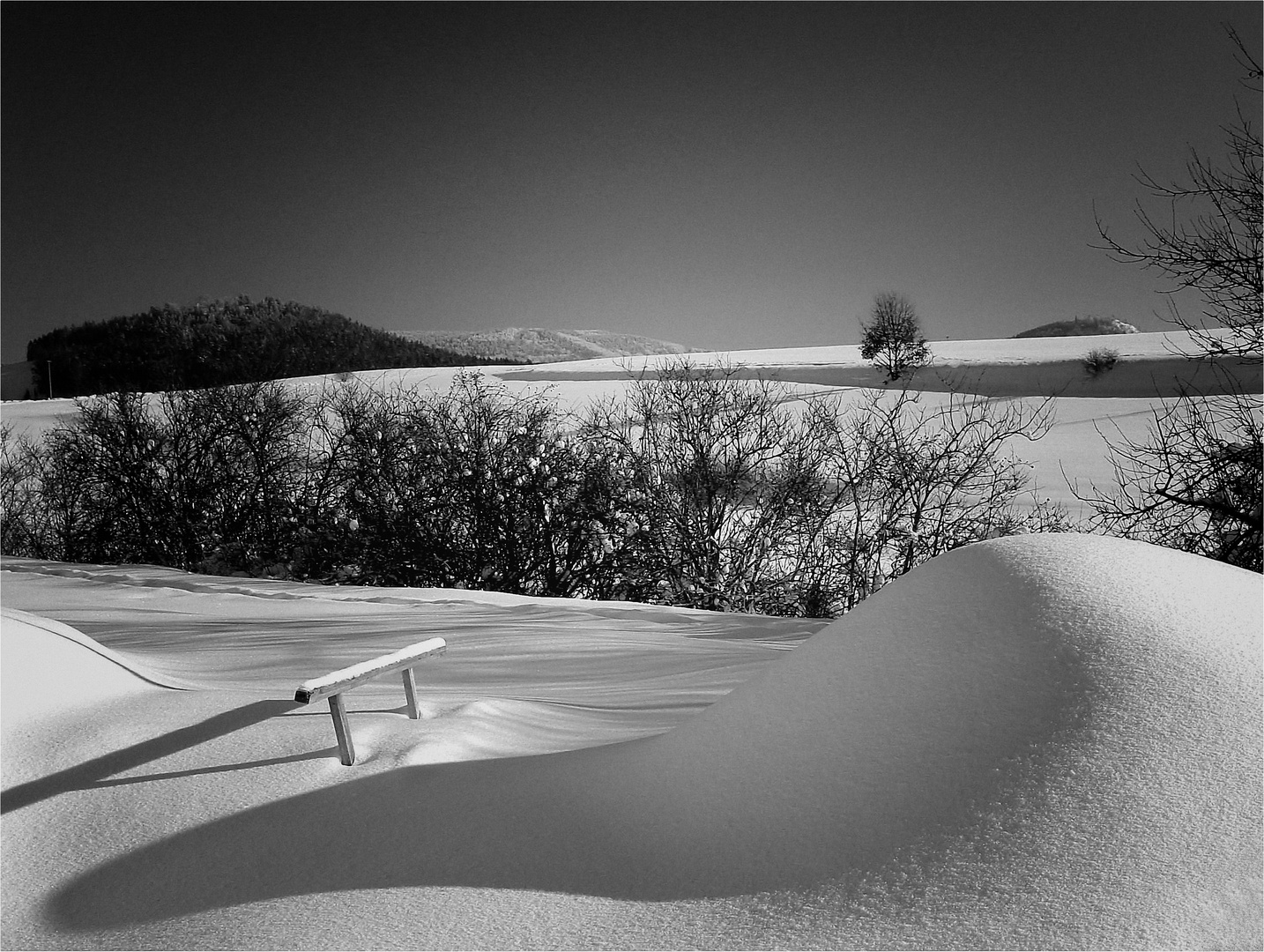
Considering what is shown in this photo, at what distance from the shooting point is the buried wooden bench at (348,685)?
309 cm

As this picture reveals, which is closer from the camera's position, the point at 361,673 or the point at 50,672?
the point at 361,673

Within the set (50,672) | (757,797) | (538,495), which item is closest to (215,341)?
(538,495)

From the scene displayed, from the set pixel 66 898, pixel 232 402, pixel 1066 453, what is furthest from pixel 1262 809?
pixel 1066 453

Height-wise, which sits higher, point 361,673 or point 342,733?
point 361,673

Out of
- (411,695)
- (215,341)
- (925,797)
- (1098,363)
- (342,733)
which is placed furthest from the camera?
(1098,363)

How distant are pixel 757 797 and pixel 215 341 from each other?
37047 mm

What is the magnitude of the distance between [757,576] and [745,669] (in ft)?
16.6

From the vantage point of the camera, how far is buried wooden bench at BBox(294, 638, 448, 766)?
309cm

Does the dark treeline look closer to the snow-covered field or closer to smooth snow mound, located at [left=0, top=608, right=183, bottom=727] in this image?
the snow-covered field

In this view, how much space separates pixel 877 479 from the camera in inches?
384

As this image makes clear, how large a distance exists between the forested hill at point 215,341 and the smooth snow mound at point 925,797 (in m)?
31.6

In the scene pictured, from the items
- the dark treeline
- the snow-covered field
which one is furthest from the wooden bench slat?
the dark treeline

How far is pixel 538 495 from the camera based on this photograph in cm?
1061

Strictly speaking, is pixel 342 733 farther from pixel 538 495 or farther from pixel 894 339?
pixel 894 339
